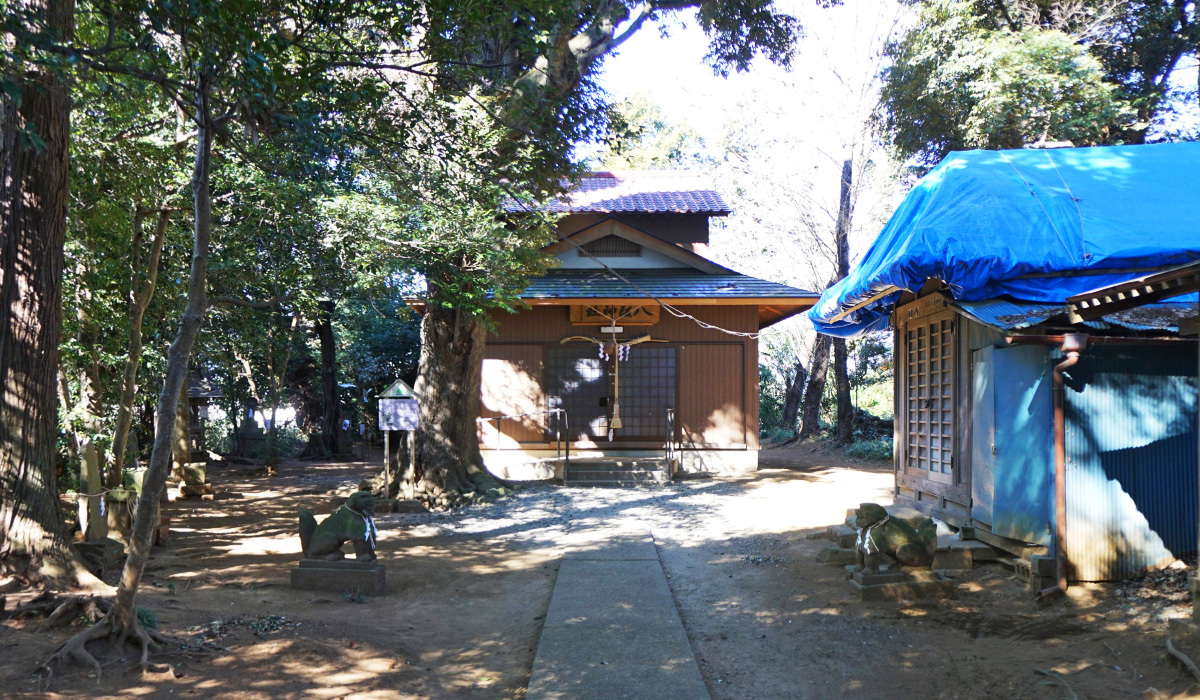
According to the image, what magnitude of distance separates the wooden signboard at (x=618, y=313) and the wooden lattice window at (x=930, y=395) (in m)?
6.77

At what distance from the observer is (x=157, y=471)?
4934 millimetres

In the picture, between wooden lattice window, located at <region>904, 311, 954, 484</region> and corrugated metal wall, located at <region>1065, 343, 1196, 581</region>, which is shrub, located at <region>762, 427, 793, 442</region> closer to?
wooden lattice window, located at <region>904, 311, 954, 484</region>

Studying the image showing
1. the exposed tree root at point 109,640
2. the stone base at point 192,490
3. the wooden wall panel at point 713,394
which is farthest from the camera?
the wooden wall panel at point 713,394

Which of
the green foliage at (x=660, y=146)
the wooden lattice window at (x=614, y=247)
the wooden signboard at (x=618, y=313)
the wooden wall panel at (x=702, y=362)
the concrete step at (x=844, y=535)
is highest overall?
the green foliage at (x=660, y=146)

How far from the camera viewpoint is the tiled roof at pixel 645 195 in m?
18.6

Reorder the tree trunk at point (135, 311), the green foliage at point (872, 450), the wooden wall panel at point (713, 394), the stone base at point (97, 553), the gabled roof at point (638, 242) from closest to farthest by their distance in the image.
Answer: the stone base at point (97, 553) → the tree trunk at point (135, 311) → the wooden wall panel at point (713, 394) → the gabled roof at point (638, 242) → the green foliage at point (872, 450)

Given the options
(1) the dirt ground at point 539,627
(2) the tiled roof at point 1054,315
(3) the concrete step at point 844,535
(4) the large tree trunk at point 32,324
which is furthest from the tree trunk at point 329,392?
(2) the tiled roof at point 1054,315

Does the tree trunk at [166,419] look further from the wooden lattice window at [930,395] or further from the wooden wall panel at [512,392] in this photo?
the wooden wall panel at [512,392]

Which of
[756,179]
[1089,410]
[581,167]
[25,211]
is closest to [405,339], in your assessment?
[756,179]

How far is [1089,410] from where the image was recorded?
700 cm

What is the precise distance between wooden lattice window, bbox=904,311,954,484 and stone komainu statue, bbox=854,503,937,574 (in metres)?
1.53

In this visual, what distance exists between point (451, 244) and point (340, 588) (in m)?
4.47

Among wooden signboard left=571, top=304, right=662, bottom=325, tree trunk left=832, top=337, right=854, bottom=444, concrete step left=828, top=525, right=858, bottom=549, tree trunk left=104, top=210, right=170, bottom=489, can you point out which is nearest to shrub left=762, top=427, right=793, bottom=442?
tree trunk left=832, top=337, right=854, bottom=444

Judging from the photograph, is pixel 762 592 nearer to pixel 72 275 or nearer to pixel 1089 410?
pixel 1089 410
